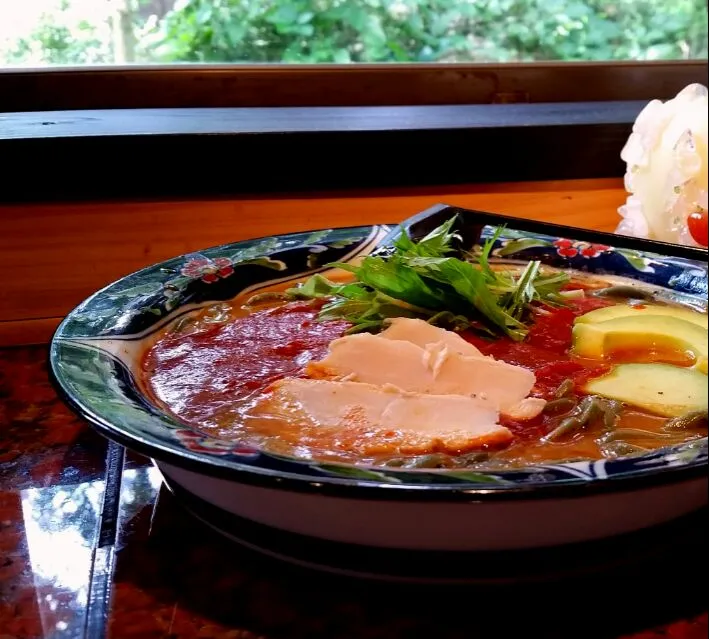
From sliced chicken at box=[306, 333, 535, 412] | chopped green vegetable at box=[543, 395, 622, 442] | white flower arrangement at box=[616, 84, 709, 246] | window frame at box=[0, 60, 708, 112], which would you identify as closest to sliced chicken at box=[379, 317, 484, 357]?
sliced chicken at box=[306, 333, 535, 412]

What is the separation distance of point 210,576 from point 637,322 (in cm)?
55

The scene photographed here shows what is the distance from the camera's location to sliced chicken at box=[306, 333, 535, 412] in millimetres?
880

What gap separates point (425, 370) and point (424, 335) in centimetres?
9

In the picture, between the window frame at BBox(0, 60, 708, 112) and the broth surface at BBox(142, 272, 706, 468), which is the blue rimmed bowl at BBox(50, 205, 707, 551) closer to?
the broth surface at BBox(142, 272, 706, 468)

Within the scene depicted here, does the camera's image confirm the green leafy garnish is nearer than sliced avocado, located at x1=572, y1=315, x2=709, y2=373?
No

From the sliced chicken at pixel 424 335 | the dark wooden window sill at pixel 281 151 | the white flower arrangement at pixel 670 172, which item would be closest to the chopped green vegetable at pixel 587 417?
the sliced chicken at pixel 424 335

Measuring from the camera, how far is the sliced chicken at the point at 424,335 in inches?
37.4

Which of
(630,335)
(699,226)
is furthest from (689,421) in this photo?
(699,226)

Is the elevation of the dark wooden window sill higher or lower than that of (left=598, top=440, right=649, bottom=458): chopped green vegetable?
higher

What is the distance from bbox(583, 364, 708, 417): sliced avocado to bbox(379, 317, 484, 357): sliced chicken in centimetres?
14

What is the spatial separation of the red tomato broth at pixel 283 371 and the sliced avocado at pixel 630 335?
0.06 ft

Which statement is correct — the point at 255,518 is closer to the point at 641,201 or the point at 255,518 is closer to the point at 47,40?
the point at 641,201

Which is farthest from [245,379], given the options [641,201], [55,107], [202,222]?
[55,107]

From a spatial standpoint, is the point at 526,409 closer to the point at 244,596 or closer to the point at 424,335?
the point at 424,335
